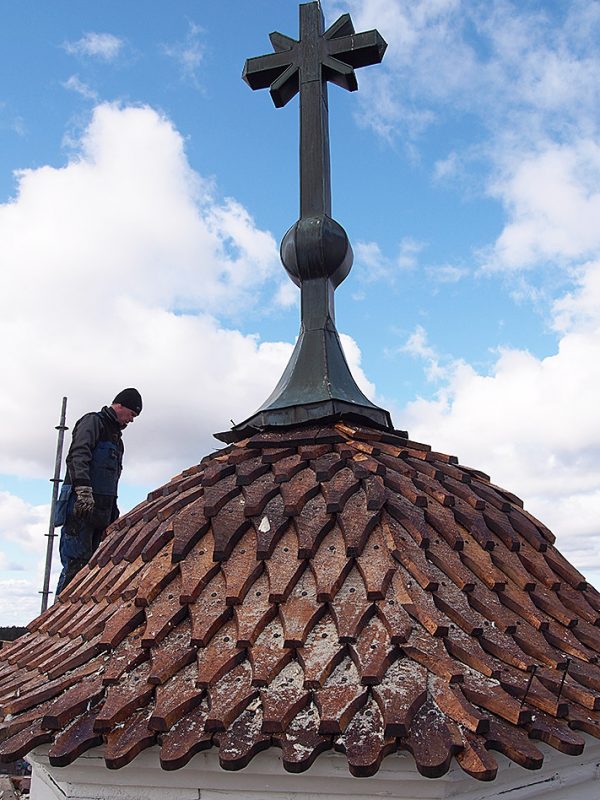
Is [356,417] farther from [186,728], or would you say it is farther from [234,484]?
[186,728]

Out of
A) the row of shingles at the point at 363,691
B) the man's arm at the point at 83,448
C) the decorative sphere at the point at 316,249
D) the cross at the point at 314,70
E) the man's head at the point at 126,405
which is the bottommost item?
the row of shingles at the point at 363,691

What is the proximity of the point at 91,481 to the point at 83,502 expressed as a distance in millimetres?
343

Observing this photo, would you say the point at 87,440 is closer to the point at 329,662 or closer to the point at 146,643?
the point at 146,643

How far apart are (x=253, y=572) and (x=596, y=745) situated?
5.10 feet

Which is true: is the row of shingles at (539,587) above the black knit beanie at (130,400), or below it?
below

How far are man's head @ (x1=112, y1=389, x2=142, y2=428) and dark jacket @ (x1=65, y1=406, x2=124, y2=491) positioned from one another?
77mm

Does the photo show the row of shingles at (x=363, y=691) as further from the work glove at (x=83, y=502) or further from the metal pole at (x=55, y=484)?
the metal pole at (x=55, y=484)

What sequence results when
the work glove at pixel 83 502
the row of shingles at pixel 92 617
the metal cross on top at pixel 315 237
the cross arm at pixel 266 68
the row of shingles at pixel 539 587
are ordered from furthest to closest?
the cross arm at pixel 266 68 < the work glove at pixel 83 502 < the metal cross on top at pixel 315 237 < the row of shingles at pixel 539 587 < the row of shingles at pixel 92 617

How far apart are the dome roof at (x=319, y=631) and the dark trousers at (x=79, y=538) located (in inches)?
59.7

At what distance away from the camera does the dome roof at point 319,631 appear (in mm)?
2594

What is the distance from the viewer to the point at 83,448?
5.66 meters

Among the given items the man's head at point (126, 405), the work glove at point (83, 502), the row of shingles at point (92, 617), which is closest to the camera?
the row of shingles at point (92, 617)

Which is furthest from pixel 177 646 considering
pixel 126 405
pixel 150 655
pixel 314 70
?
pixel 314 70

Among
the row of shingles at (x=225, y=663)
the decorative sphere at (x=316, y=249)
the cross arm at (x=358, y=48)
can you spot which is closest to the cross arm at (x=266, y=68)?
the cross arm at (x=358, y=48)
